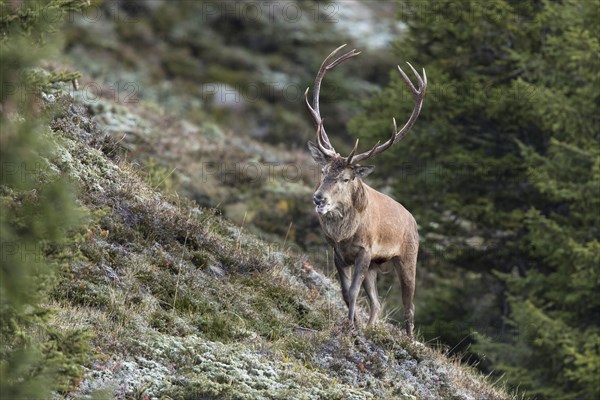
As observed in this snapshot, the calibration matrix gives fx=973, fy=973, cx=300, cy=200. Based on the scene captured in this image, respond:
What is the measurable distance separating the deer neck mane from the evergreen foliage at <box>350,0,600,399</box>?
6143 millimetres

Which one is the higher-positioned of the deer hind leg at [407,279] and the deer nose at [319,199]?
the deer nose at [319,199]

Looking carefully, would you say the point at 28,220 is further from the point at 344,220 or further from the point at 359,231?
the point at 359,231

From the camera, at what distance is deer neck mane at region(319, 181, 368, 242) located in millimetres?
10375

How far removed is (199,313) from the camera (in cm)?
965

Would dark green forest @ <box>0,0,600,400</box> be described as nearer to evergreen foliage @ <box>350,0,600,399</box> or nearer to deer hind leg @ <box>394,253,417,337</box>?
evergreen foliage @ <box>350,0,600,399</box>

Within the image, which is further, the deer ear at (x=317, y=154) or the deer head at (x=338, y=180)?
the deer ear at (x=317, y=154)

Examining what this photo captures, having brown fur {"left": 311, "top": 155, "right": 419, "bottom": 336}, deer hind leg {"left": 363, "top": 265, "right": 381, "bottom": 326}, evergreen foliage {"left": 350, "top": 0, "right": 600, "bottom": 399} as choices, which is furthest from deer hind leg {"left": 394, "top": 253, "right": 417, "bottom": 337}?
evergreen foliage {"left": 350, "top": 0, "right": 600, "bottom": 399}

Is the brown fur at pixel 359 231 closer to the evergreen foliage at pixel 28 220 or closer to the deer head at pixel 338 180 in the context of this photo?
the deer head at pixel 338 180

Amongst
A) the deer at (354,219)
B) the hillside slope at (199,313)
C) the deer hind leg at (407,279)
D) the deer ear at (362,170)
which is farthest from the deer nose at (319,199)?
the deer hind leg at (407,279)

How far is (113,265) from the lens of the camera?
9742 mm

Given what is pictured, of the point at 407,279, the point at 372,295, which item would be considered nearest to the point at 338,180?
the point at 372,295

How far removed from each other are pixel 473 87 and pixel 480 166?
61.5 inches

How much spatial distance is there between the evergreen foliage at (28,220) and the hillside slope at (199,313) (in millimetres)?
770

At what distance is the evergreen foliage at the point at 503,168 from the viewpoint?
16.4 metres
